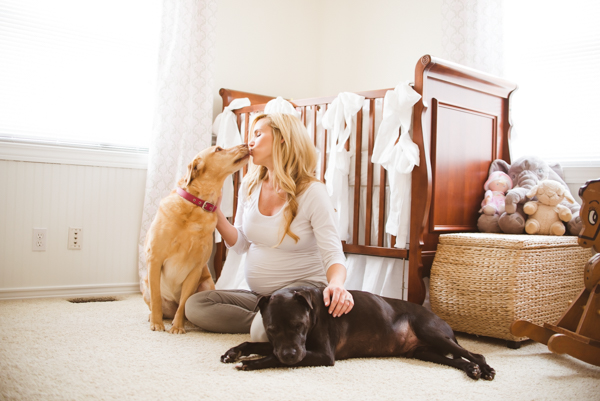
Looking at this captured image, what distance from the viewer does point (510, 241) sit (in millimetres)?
1991

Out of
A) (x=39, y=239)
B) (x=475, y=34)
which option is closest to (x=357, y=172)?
(x=475, y=34)

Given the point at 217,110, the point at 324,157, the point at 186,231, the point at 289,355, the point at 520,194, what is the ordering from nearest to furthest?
1. the point at 289,355
2. the point at 186,231
3. the point at 520,194
4. the point at 324,157
5. the point at 217,110

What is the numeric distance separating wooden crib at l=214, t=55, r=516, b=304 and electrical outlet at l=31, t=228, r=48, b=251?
63.3 inches

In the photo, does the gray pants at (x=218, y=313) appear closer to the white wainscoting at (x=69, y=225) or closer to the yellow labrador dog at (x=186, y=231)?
the yellow labrador dog at (x=186, y=231)

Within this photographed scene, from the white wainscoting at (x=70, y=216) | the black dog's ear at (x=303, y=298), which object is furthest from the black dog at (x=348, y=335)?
the white wainscoting at (x=70, y=216)

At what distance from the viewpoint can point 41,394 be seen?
1.28 meters

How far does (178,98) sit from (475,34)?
6.02 ft

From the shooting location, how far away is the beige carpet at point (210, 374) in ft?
4.40

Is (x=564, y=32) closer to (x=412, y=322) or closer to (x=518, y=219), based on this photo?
(x=518, y=219)

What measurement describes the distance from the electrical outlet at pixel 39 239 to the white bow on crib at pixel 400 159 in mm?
1913

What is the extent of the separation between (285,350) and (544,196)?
1.51m

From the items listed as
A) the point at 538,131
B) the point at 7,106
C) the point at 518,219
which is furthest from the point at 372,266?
the point at 7,106

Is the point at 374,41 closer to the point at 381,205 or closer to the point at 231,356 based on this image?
the point at 381,205

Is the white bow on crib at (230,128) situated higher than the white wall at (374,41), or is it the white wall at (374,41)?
the white wall at (374,41)
